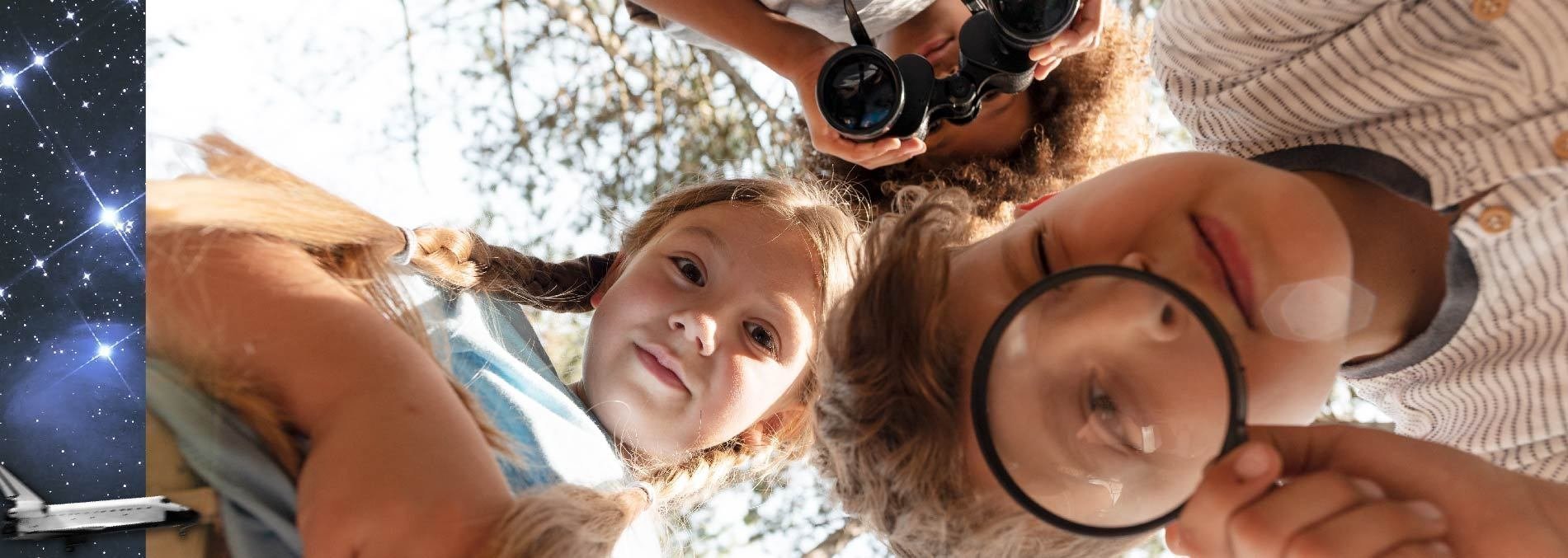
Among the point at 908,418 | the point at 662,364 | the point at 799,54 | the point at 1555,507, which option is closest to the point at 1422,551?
the point at 1555,507

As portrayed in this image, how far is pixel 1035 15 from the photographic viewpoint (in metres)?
0.75

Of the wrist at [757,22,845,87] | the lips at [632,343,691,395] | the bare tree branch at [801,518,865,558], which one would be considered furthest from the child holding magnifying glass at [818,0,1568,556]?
the bare tree branch at [801,518,865,558]

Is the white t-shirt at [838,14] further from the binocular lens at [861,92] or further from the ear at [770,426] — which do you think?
the ear at [770,426]

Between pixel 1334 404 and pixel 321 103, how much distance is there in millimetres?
607

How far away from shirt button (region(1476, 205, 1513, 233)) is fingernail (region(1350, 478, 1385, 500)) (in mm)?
184

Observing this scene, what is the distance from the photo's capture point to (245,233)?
0.32 meters

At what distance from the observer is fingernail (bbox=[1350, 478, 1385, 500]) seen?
17.3 inches

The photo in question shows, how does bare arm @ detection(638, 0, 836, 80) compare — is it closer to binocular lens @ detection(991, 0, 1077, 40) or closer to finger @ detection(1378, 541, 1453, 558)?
binocular lens @ detection(991, 0, 1077, 40)

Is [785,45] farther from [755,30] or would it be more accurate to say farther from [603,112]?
[603,112]

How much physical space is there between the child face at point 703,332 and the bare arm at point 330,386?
8.1 inches

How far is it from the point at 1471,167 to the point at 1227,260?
0.18 meters

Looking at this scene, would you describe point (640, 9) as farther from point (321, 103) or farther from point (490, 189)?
point (321, 103)

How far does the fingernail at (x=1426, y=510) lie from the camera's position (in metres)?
0.45

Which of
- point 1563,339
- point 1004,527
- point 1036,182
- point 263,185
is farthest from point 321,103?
point 1036,182
